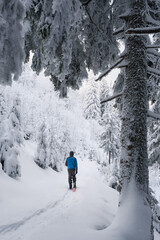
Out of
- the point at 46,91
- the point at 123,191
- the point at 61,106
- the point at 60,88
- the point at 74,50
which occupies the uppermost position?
the point at 46,91

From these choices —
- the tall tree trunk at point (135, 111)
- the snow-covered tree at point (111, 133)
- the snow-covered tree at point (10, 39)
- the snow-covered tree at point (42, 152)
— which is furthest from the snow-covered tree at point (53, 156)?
the snow-covered tree at point (10, 39)

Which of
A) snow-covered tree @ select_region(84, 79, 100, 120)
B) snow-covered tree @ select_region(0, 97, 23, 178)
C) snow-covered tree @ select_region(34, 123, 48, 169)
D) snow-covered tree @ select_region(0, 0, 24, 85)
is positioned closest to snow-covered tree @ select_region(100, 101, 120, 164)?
snow-covered tree @ select_region(34, 123, 48, 169)

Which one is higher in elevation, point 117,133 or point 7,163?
point 117,133

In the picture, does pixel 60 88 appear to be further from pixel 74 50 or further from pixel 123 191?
pixel 123 191

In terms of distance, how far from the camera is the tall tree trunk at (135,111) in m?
2.87

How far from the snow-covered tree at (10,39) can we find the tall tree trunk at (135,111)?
6.67ft

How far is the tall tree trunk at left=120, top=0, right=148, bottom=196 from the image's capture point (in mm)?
2871

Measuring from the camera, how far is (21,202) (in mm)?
4902

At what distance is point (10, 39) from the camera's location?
1.89m

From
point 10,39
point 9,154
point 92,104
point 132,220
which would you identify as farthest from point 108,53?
point 92,104

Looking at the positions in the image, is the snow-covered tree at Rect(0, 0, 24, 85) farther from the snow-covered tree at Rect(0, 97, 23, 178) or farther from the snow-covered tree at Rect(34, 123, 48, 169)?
the snow-covered tree at Rect(34, 123, 48, 169)

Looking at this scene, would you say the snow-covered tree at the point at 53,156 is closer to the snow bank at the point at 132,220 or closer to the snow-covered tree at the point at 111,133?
the snow-covered tree at the point at 111,133

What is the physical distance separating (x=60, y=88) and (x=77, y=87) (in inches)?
23.2

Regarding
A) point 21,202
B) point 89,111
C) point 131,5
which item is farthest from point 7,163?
point 89,111
